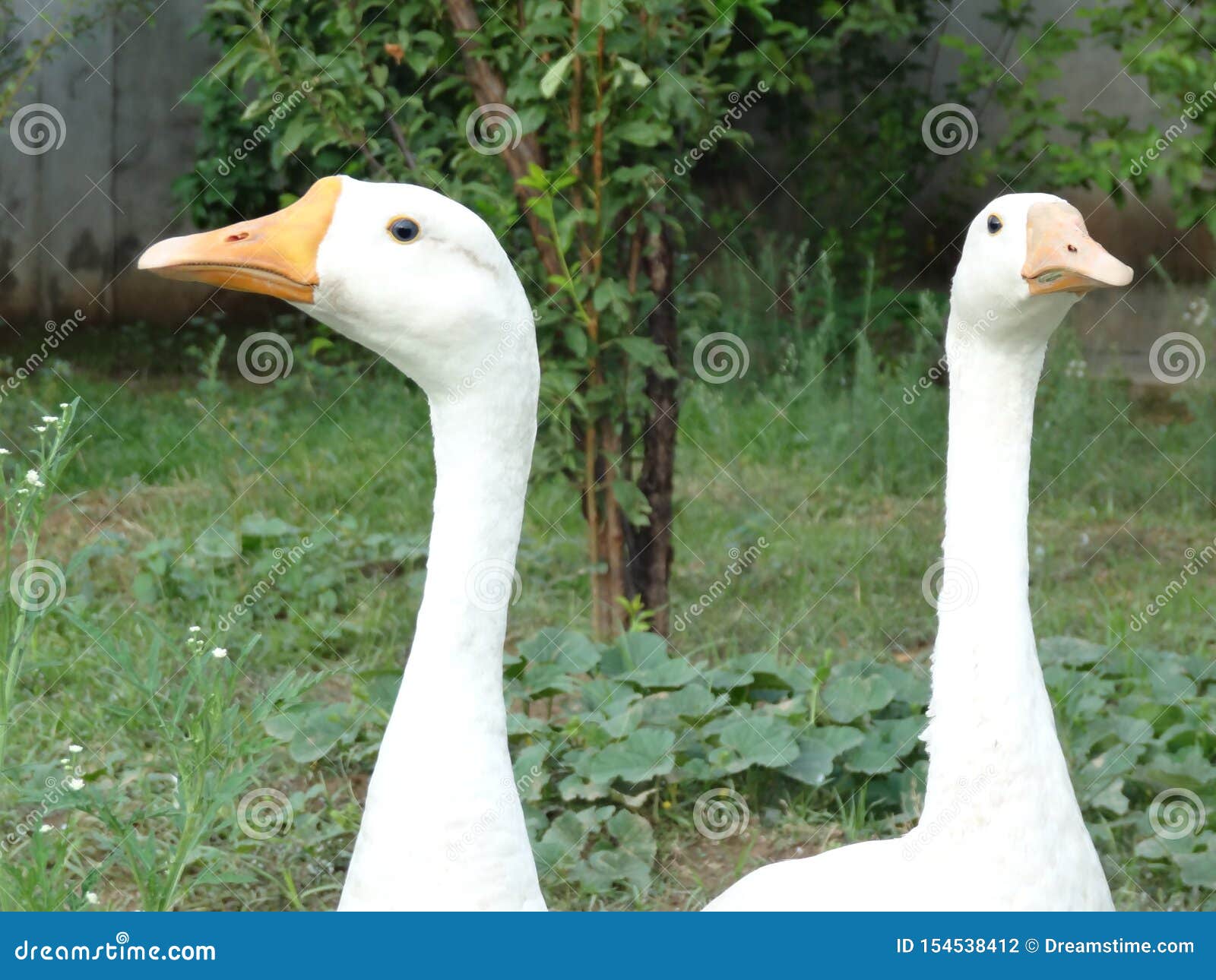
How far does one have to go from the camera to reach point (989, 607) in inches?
95.0

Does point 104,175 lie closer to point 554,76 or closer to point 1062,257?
point 554,76

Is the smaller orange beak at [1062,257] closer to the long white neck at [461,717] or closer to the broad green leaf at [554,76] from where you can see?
the long white neck at [461,717]

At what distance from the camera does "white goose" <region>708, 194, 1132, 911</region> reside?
91.4 inches

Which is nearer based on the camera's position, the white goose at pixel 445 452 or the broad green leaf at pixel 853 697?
the white goose at pixel 445 452

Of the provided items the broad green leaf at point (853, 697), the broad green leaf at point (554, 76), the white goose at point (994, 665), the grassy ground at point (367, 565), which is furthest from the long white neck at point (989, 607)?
the broad green leaf at point (554, 76)

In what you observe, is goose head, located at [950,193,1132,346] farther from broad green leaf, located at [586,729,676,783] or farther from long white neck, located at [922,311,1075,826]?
broad green leaf, located at [586,729,676,783]

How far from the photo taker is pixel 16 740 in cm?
390

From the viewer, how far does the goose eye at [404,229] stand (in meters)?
2.18

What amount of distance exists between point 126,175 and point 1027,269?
312 inches

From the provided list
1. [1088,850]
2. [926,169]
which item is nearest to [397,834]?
[1088,850]

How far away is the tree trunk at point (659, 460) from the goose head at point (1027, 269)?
2.01 m

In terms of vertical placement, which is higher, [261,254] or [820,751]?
[261,254]

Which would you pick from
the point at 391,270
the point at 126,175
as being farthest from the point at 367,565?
the point at 126,175

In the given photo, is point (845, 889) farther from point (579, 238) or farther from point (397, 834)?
point (579, 238)
